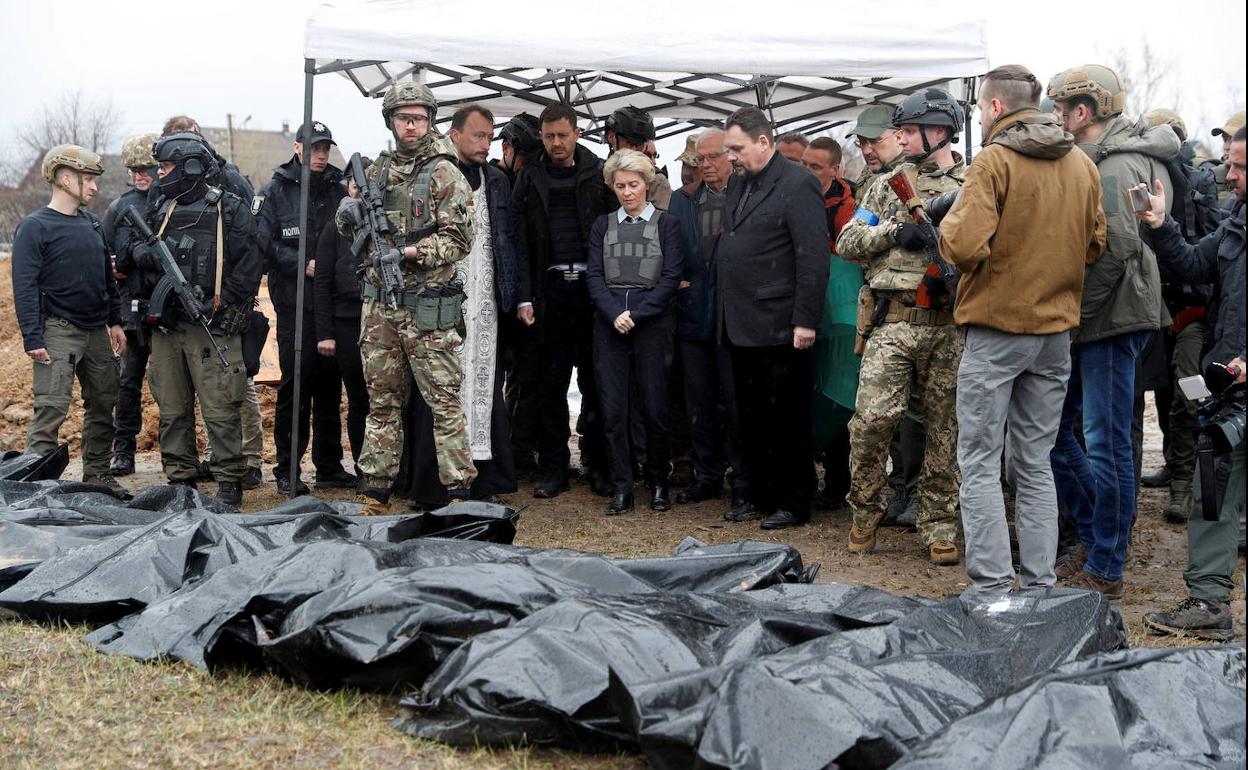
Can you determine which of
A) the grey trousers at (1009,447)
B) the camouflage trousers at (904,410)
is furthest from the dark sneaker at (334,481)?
the grey trousers at (1009,447)

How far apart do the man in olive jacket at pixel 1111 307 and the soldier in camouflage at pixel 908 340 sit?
603 millimetres

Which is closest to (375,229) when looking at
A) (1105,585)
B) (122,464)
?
(122,464)

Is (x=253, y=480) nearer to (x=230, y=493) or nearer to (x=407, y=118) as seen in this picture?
(x=230, y=493)

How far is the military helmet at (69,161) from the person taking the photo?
750cm

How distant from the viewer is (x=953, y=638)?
388cm

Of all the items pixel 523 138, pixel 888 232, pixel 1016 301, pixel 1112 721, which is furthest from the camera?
pixel 523 138

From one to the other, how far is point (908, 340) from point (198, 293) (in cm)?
401

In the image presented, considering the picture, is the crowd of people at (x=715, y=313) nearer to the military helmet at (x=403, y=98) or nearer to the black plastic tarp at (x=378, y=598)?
the military helmet at (x=403, y=98)

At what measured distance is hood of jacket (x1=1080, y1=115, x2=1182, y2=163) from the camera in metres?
5.30

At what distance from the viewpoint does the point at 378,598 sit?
12.7 ft

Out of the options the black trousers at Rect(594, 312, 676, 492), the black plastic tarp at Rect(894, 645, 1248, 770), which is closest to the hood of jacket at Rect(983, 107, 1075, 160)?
the black plastic tarp at Rect(894, 645, 1248, 770)

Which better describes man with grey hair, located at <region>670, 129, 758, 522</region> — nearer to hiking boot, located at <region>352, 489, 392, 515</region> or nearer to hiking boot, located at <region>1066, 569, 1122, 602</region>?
hiking boot, located at <region>352, 489, 392, 515</region>

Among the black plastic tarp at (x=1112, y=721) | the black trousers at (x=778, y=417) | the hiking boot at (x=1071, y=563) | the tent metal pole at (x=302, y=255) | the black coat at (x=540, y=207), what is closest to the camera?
the black plastic tarp at (x=1112, y=721)

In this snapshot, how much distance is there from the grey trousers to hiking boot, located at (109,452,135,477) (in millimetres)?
6056
